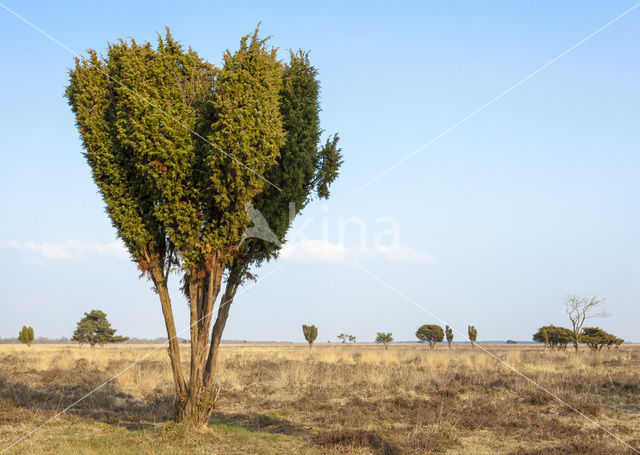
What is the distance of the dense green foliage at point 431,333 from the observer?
7031cm

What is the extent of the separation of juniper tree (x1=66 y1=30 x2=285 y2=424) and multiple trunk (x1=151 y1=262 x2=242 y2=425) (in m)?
0.02

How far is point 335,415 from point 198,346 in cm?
462

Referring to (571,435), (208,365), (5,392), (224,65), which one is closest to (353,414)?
(208,365)

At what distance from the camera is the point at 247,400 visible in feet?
53.0

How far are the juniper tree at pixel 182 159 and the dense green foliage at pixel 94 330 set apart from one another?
227 feet

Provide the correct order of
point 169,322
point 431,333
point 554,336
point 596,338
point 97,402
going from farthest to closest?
point 431,333
point 554,336
point 596,338
point 97,402
point 169,322

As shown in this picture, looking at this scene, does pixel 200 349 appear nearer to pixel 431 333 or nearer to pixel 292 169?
pixel 292 169

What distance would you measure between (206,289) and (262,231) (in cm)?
198

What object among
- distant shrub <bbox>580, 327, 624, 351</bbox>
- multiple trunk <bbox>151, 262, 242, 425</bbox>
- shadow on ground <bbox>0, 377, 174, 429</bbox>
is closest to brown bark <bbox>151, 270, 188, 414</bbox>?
multiple trunk <bbox>151, 262, 242, 425</bbox>

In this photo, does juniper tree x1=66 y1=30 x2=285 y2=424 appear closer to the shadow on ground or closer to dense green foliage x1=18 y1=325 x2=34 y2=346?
the shadow on ground

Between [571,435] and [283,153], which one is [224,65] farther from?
[571,435]

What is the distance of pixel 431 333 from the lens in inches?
2778

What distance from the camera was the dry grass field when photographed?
9641mm

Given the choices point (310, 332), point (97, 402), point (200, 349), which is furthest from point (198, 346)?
point (310, 332)
